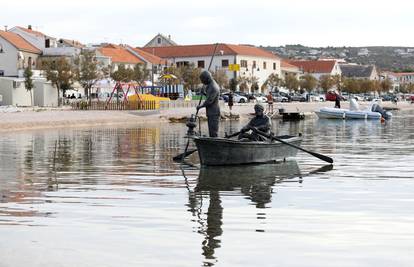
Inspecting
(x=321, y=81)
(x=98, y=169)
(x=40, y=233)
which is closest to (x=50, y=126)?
(x=98, y=169)

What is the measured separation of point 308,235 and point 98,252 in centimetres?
325

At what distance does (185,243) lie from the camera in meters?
11.1

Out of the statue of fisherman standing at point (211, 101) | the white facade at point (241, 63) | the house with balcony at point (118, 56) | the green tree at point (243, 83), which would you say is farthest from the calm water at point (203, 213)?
the white facade at point (241, 63)

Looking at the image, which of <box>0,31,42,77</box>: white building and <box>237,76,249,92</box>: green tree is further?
<box>237,76,249,92</box>: green tree

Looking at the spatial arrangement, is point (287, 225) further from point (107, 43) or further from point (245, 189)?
point (107, 43)

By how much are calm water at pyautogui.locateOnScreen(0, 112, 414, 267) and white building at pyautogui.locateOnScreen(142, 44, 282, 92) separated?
11077 centimetres

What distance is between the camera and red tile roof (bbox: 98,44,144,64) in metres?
114

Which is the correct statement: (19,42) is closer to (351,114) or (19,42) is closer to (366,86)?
(351,114)

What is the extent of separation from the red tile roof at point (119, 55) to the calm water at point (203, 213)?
3553 inches

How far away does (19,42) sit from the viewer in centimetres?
9675

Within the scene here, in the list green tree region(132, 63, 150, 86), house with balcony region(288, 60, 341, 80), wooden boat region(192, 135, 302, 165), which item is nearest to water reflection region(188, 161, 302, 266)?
wooden boat region(192, 135, 302, 165)

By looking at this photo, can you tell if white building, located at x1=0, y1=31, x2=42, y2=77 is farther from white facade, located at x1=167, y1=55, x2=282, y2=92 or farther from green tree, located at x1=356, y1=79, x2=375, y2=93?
green tree, located at x1=356, y1=79, x2=375, y2=93

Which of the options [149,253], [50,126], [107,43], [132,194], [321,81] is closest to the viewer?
[149,253]

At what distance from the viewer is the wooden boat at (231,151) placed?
21172mm
